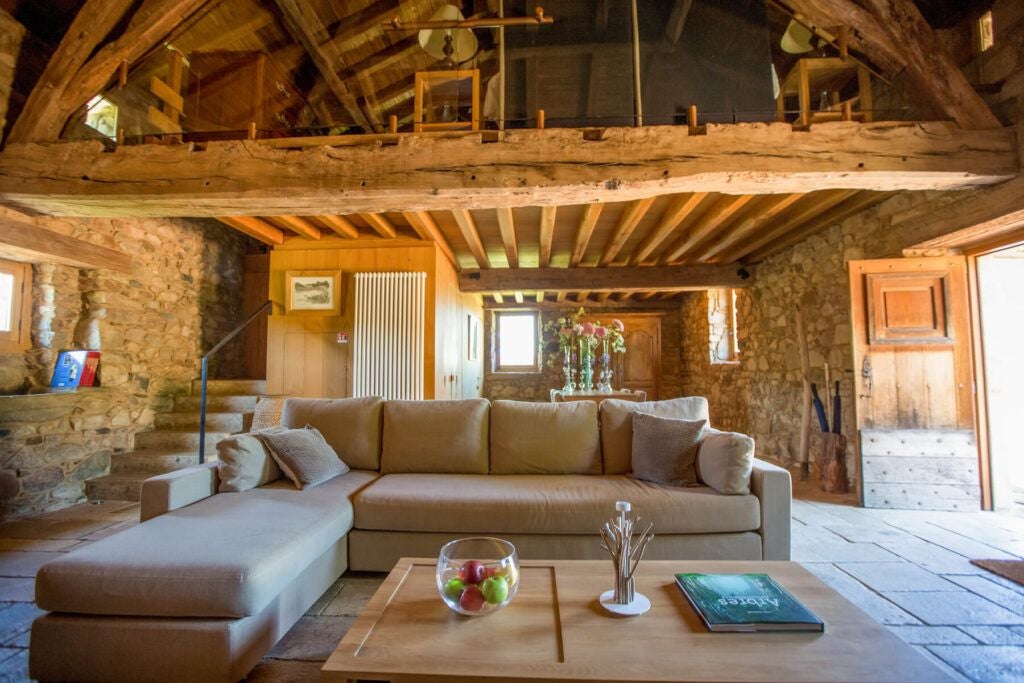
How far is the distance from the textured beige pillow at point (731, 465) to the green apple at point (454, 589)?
1.48 m

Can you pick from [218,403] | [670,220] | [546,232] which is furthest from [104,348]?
[670,220]

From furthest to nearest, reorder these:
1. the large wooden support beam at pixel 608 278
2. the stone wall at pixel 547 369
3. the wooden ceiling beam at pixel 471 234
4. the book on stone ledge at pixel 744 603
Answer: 1. the stone wall at pixel 547 369
2. the large wooden support beam at pixel 608 278
3. the wooden ceiling beam at pixel 471 234
4. the book on stone ledge at pixel 744 603

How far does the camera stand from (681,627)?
3.89 feet

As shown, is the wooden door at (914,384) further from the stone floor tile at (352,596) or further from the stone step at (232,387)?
the stone step at (232,387)

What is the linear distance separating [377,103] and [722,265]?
14.9 ft

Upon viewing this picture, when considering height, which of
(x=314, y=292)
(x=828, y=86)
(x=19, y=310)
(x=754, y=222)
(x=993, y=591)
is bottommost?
(x=993, y=591)

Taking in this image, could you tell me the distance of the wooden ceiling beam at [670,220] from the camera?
3.52 meters

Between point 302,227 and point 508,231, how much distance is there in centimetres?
206

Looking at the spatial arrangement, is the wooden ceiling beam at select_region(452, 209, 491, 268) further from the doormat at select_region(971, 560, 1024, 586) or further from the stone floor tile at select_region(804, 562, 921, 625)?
the doormat at select_region(971, 560, 1024, 586)

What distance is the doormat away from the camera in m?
2.25

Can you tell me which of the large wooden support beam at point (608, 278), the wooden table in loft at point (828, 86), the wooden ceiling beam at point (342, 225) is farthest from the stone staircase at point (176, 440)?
the wooden table in loft at point (828, 86)

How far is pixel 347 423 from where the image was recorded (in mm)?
2797

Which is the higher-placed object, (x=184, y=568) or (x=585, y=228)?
(x=585, y=228)

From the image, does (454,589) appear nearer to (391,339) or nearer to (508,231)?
(508,231)
